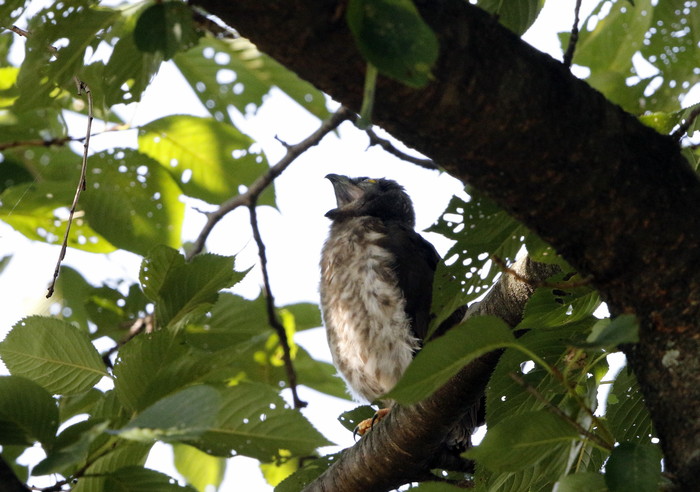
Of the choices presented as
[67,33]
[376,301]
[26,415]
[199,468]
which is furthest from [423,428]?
[376,301]

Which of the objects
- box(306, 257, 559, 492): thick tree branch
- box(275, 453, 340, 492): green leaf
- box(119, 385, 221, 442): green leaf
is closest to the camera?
box(119, 385, 221, 442): green leaf

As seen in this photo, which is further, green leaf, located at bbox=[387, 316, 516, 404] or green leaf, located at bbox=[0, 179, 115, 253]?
green leaf, located at bbox=[0, 179, 115, 253]

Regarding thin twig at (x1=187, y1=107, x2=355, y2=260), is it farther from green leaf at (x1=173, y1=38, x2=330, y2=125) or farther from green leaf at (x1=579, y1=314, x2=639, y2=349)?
green leaf at (x1=579, y1=314, x2=639, y2=349)

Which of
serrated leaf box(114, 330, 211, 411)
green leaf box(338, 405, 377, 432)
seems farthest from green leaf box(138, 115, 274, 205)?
serrated leaf box(114, 330, 211, 411)

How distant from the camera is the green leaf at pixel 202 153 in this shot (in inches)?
134

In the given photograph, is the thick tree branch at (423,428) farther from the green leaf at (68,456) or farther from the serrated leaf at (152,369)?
the green leaf at (68,456)

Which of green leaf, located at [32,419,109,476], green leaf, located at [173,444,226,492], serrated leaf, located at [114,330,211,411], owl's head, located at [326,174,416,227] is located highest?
owl's head, located at [326,174,416,227]

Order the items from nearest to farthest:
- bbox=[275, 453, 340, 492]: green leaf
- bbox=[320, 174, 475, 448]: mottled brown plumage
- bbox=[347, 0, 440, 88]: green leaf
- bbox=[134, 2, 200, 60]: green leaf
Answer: bbox=[347, 0, 440, 88]: green leaf → bbox=[134, 2, 200, 60]: green leaf → bbox=[275, 453, 340, 492]: green leaf → bbox=[320, 174, 475, 448]: mottled brown plumage

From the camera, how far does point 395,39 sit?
1224 millimetres

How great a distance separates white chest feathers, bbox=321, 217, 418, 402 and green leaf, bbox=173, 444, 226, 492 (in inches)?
41.7

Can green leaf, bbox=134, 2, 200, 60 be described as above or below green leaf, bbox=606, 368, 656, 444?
above

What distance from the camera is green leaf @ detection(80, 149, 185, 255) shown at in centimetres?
338

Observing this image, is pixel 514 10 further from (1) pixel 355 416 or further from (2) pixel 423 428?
(1) pixel 355 416

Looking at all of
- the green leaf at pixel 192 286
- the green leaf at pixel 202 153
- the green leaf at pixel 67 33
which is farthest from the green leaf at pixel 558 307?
the green leaf at pixel 202 153
